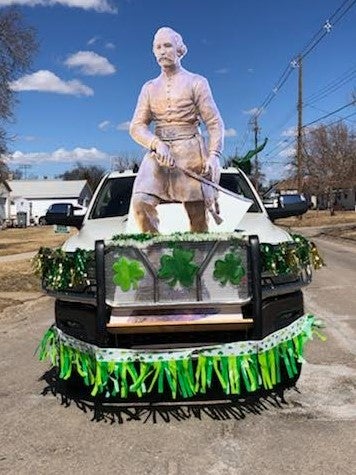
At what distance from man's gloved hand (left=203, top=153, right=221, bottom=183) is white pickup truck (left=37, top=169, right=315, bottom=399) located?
896mm

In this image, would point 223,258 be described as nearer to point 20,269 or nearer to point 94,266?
point 94,266

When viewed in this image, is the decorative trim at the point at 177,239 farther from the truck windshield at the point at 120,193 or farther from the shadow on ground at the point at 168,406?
the truck windshield at the point at 120,193

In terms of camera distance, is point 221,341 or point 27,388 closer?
point 221,341

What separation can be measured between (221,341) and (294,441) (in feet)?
2.86

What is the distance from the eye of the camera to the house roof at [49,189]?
93.2m

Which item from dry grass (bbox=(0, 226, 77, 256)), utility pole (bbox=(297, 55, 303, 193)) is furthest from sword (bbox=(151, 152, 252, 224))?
utility pole (bbox=(297, 55, 303, 193))

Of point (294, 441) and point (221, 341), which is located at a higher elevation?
point (221, 341)

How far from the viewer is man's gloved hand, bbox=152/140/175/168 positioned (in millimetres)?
5121

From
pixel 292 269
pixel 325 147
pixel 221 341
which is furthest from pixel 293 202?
pixel 325 147

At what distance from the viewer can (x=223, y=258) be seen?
14.6 feet

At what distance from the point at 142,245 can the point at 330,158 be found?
6082 cm

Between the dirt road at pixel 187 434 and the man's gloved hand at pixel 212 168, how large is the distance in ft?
5.97

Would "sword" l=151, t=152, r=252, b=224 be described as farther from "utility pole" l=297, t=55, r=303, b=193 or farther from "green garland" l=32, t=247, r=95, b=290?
"utility pole" l=297, t=55, r=303, b=193

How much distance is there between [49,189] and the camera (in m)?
95.8
